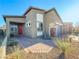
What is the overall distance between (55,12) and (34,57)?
56.2 feet

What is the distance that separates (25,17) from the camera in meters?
26.5

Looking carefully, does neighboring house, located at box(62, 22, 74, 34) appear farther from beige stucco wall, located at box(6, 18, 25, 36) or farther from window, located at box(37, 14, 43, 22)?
beige stucco wall, located at box(6, 18, 25, 36)

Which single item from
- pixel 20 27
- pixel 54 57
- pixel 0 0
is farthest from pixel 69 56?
pixel 20 27

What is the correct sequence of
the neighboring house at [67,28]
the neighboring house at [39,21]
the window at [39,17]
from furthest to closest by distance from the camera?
1. the neighboring house at [67,28]
2. the window at [39,17]
3. the neighboring house at [39,21]

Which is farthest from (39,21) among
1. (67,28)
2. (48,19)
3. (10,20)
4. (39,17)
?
(67,28)

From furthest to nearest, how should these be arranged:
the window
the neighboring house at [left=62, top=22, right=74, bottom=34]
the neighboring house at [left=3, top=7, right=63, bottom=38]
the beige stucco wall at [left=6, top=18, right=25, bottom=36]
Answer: the neighboring house at [left=62, top=22, right=74, bottom=34] < the beige stucco wall at [left=6, top=18, right=25, bottom=36] < the window < the neighboring house at [left=3, top=7, right=63, bottom=38]

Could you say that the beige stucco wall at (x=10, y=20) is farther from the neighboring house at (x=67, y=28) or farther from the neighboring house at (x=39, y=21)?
the neighboring house at (x=67, y=28)

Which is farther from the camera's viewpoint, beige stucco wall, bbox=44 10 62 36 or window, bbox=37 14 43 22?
beige stucco wall, bbox=44 10 62 36

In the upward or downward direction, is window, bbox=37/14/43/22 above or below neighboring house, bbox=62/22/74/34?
above

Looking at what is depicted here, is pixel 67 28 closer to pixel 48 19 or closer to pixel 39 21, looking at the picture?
pixel 48 19

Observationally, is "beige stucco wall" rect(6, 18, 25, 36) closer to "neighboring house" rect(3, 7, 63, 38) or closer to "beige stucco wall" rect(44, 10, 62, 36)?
"neighboring house" rect(3, 7, 63, 38)

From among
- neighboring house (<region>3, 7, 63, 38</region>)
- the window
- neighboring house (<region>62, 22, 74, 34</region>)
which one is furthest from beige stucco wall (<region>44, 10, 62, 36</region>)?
neighboring house (<region>62, 22, 74, 34</region>)

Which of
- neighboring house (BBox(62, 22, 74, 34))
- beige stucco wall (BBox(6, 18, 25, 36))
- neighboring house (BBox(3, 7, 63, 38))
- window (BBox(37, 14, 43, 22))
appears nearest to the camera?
neighboring house (BBox(3, 7, 63, 38))

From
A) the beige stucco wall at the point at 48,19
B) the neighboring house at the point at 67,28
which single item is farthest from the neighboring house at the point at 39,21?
the neighboring house at the point at 67,28
